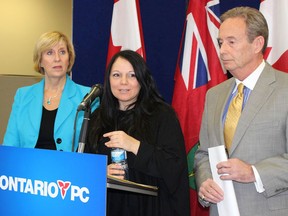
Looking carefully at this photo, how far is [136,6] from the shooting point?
3.54m

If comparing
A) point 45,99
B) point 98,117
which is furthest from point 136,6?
point 98,117

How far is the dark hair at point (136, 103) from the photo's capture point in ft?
7.52

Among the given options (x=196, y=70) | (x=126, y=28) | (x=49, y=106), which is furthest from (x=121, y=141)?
(x=126, y=28)

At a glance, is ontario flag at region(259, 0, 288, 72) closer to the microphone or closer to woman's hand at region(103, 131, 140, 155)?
woman's hand at region(103, 131, 140, 155)

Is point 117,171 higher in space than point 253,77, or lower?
lower

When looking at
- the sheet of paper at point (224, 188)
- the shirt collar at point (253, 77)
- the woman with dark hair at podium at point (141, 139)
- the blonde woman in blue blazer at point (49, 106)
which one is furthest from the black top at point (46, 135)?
the shirt collar at point (253, 77)

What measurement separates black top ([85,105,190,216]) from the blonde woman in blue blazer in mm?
449

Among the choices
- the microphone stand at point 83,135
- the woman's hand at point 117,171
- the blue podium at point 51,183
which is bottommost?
the blue podium at point 51,183

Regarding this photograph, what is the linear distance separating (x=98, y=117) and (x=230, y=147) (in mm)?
807

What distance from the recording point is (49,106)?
2740mm

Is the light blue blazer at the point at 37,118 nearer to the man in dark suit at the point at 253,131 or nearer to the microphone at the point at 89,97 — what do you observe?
the microphone at the point at 89,97

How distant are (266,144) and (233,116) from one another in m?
0.21

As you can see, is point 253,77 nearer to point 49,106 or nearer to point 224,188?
point 224,188

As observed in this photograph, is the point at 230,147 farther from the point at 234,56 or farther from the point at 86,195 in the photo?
the point at 86,195
